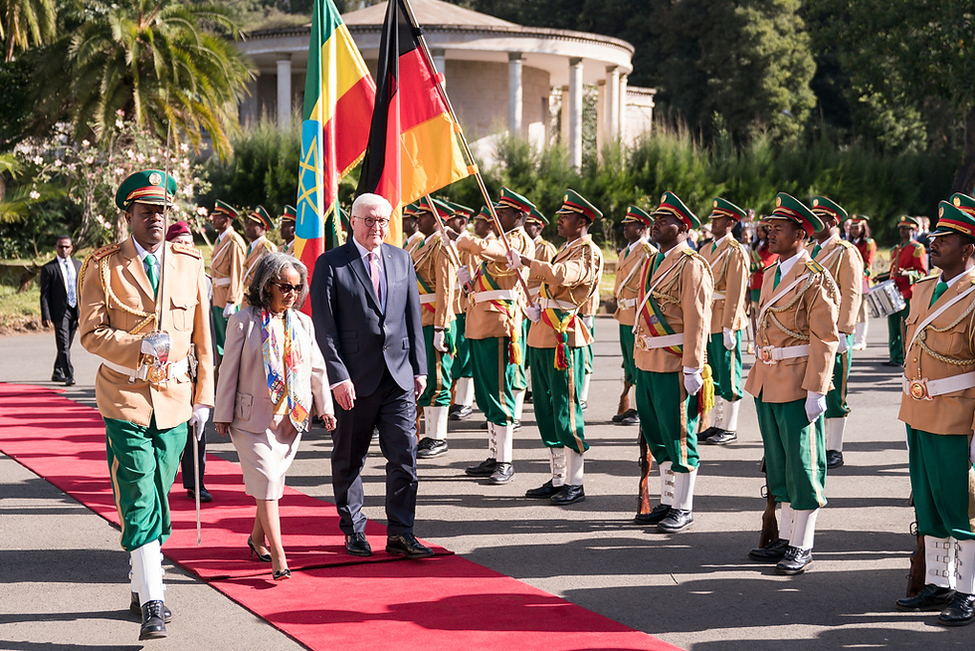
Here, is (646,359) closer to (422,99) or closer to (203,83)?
(422,99)

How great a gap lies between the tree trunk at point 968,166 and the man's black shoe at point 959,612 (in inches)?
1322

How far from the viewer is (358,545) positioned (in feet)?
21.6

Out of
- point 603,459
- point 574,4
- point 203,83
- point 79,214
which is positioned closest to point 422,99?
point 603,459

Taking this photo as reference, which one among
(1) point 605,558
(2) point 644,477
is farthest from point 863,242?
(1) point 605,558

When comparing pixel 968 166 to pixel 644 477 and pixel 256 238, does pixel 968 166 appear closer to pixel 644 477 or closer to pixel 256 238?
pixel 256 238

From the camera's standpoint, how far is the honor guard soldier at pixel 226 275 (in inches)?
477

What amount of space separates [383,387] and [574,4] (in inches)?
1974

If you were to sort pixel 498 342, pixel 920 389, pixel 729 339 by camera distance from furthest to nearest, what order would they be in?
pixel 729 339, pixel 498 342, pixel 920 389

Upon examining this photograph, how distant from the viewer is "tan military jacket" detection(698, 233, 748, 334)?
1064 centimetres

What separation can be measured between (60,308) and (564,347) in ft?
28.5

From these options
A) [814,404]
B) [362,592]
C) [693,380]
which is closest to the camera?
[362,592]

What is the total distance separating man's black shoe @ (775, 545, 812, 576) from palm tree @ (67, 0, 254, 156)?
65.0 feet

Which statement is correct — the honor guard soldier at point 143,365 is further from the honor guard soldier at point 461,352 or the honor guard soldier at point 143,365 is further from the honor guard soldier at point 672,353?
the honor guard soldier at point 461,352

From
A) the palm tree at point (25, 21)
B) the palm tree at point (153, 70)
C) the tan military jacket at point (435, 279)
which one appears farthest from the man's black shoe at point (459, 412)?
the palm tree at point (25, 21)
